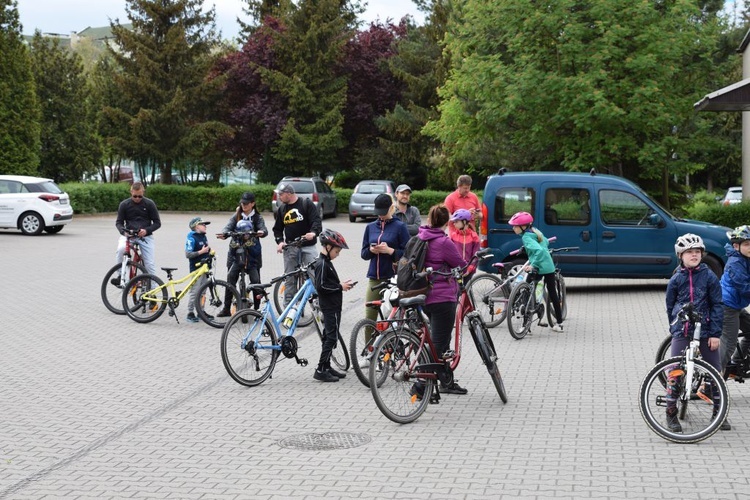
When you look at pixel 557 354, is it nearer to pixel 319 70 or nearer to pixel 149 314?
pixel 149 314

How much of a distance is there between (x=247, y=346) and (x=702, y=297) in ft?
12.6

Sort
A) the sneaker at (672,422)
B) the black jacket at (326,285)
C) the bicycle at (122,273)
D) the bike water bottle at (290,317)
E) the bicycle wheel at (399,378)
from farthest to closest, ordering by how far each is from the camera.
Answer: the bicycle at (122,273) → the bike water bottle at (290,317) → the black jacket at (326,285) → the bicycle wheel at (399,378) → the sneaker at (672,422)

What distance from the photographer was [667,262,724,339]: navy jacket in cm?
736

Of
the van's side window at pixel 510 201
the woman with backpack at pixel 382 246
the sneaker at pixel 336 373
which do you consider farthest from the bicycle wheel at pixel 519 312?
the van's side window at pixel 510 201

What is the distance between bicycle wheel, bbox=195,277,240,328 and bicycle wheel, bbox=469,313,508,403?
4713mm

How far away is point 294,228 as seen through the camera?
12633 mm

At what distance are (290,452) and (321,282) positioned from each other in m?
2.33

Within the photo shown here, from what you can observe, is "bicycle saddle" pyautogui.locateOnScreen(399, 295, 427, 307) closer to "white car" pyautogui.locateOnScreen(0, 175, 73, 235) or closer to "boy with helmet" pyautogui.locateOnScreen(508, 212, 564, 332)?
"boy with helmet" pyautogui.locateOnScreen(508, 212, 564, 332)

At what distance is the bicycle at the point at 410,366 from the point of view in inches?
300

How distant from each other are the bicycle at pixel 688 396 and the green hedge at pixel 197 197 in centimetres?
3343

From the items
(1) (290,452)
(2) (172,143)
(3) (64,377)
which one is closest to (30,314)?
(3) (64,377)

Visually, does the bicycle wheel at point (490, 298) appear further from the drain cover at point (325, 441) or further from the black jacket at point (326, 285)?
the drain cover at point (325, 441)

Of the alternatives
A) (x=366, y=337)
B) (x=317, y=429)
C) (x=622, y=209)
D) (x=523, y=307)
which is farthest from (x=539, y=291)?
(x=317, y=429)

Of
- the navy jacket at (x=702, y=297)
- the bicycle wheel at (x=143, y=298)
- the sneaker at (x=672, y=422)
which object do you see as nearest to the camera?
the sneaker at (x=672, y=422)
